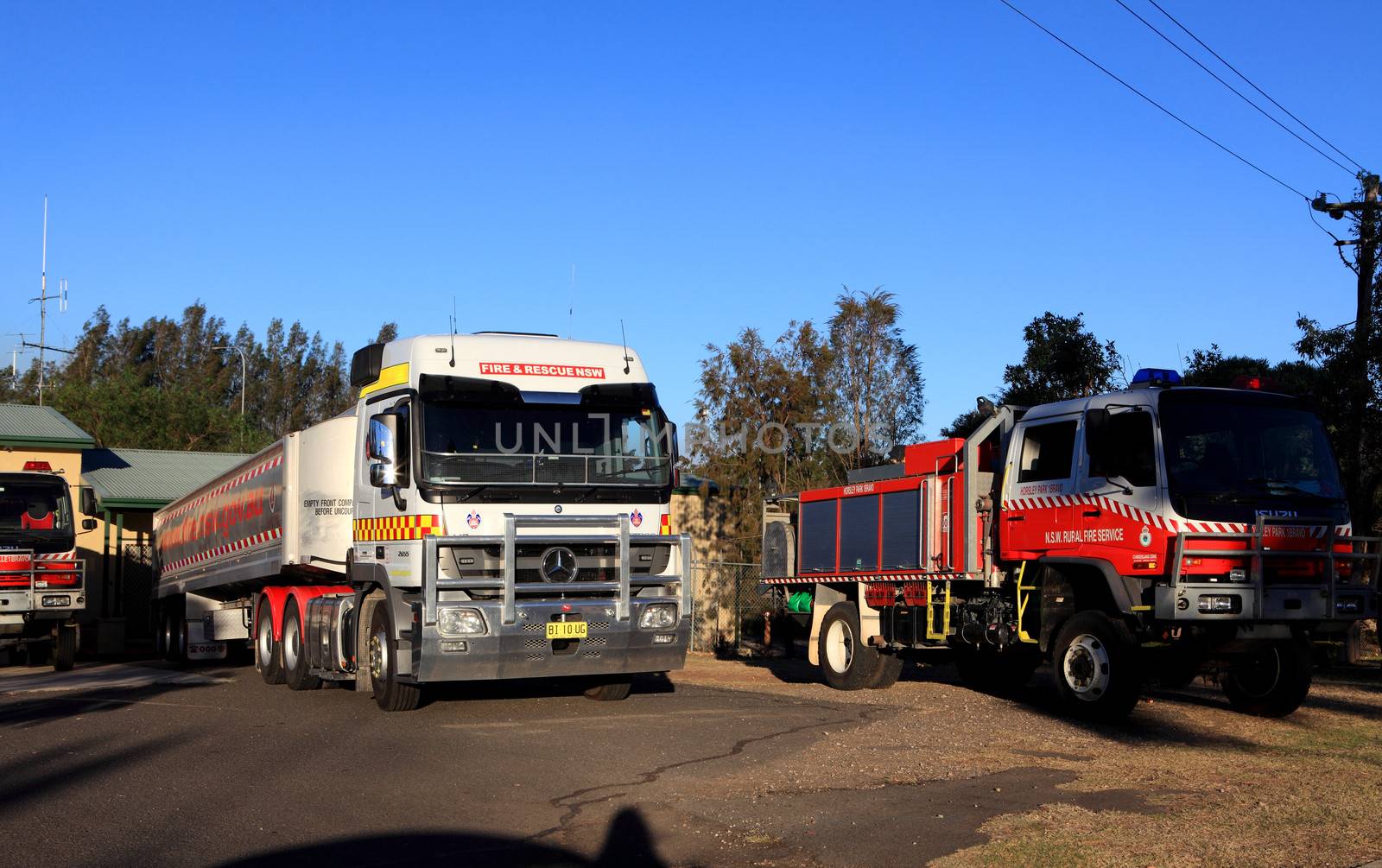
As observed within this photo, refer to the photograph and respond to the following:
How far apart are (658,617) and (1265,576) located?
223 inches

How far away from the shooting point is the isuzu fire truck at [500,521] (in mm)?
12398

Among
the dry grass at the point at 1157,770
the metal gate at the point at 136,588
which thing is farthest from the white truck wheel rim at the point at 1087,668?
the metal gate at the point at 136,588

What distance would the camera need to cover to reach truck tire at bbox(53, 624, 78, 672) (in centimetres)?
2086

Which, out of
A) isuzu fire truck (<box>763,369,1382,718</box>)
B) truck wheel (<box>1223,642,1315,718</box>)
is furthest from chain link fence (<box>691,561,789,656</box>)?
truck wheel (<box>1223,642,1315,718</box>)

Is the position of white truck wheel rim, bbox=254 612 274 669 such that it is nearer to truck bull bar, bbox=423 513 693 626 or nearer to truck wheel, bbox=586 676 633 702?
truck wheel, bbox=586 676 633 702

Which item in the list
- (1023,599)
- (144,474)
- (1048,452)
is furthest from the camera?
(144,474)

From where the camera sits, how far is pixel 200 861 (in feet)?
22.7

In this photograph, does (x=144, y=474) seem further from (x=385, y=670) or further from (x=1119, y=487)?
(x=1119, y=487)

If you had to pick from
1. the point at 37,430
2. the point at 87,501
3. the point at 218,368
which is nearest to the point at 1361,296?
the point at 87,501

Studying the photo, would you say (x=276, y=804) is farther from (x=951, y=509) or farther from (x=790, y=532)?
(x=790, y=532)

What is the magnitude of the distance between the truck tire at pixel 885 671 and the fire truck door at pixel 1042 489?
306cm

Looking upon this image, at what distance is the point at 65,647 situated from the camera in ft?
68.7

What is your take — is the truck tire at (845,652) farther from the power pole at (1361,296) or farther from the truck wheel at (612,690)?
the power pole at (1361,296)

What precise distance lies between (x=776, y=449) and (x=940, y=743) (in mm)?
15156
